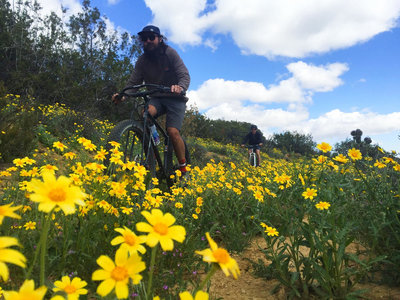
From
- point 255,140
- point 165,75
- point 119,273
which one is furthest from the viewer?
point 255,140

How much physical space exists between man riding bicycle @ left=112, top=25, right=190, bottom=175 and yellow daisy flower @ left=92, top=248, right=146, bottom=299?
124 inches

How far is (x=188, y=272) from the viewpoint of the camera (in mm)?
1991

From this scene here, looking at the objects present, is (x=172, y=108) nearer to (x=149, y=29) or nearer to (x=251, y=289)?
(x=149, y=29)

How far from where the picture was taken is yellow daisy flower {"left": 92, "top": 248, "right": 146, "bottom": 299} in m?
0.62

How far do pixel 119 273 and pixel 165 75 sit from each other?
3801 millimetres

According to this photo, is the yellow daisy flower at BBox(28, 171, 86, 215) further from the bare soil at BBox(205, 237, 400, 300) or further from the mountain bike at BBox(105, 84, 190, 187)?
the mountain bike at BBox(105, 84, 190, 187)

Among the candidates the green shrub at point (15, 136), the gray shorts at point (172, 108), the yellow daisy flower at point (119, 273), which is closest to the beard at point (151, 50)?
the gray shorts at point (172, 108)

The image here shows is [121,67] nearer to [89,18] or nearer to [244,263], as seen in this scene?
[89,18]

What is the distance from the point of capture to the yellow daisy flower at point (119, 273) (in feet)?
2.04

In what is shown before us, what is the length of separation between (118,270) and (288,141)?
2630cm

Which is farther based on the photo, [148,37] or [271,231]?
[148,37]

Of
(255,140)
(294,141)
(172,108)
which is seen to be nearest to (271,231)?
(172,108)

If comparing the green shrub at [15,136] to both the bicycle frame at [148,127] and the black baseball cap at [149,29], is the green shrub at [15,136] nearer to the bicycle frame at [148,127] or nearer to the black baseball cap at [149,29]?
the bicycle frame at [148,127]

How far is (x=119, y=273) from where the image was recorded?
0.65 meters
